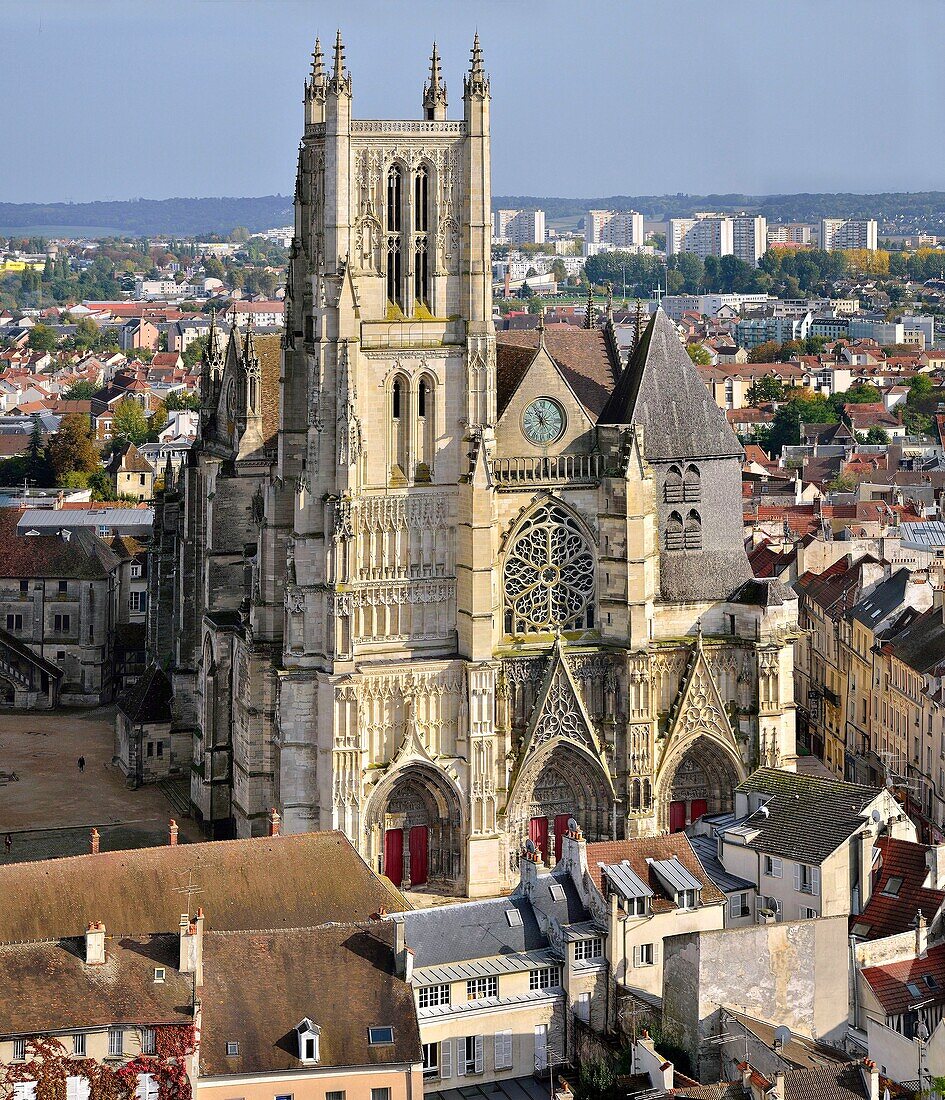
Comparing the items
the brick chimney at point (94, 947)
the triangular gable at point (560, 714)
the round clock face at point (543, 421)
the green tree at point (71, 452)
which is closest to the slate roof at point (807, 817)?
the triangular gable at point (560, 714)

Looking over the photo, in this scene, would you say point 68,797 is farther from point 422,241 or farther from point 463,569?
point 422,241

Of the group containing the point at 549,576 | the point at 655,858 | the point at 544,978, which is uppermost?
the point at 549,576

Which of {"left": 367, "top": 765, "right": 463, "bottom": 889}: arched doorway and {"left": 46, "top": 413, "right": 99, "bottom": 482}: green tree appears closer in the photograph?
{"left": 367, "top": 765, "right": 463, "bottom": 889}: arched doorway

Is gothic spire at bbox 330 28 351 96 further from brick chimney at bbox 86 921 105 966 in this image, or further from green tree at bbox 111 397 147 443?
green tree at bbox 111 397 147 443

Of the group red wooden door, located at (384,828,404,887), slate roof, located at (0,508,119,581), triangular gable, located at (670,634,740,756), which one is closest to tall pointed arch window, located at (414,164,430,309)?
triangular gable, located at (670,634,740,756)

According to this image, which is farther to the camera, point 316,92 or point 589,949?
point 316,92

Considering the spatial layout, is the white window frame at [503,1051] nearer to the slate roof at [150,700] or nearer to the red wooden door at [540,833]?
the red wooden door at [540,833]

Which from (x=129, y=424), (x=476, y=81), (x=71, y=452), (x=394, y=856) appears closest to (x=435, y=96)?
(x=476, y=81)
